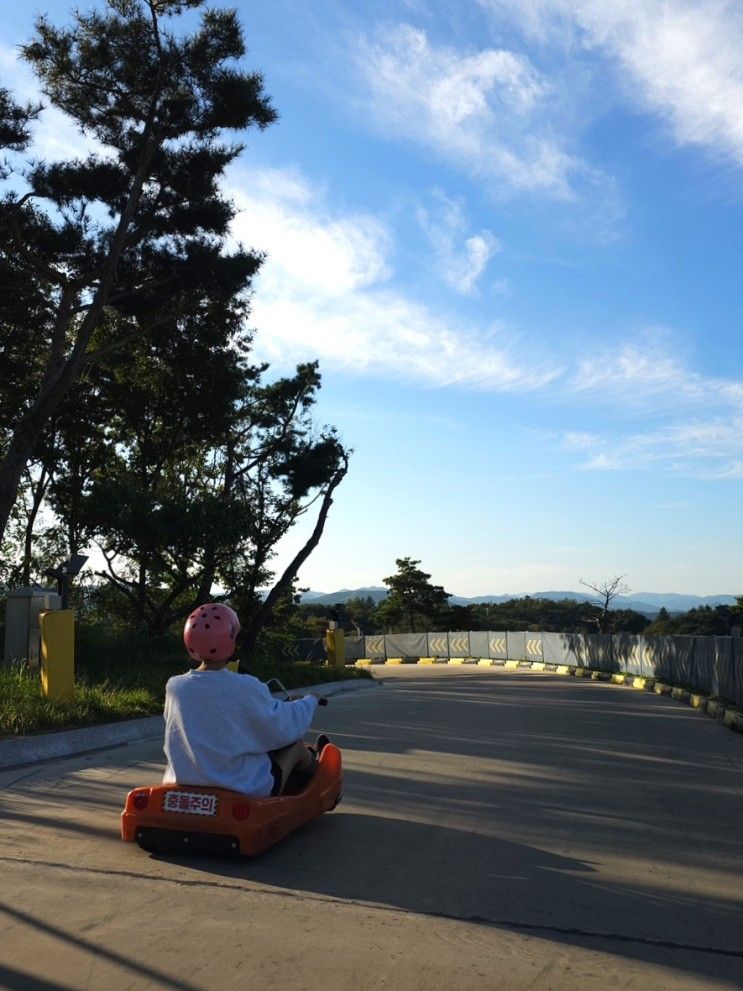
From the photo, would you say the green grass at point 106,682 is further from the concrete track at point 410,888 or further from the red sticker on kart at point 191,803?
the concrete track at point 410,888

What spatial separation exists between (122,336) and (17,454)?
489cm

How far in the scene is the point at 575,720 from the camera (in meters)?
13.3

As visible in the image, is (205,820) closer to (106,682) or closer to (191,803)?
(191,803)

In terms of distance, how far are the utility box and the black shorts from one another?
31.4 feet

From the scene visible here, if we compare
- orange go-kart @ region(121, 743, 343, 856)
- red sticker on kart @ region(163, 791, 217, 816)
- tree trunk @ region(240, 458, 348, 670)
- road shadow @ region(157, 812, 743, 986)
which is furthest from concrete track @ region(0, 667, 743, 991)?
tree trunk @ region(240, 458, 348, 670)

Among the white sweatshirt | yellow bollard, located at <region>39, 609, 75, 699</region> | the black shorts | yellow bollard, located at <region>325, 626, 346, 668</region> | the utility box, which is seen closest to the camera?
the white sweatshirt

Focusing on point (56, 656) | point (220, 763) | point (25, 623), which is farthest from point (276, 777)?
point (25, 623)

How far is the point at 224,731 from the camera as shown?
5.36 meters

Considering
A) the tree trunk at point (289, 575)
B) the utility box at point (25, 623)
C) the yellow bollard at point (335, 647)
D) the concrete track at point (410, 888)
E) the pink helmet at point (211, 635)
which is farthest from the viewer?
the yellow bollard at point (335, 647)

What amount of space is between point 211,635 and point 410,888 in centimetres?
178

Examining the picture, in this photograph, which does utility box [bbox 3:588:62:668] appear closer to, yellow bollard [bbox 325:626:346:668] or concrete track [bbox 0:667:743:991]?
concrete track [bbox 0:667:743:991]

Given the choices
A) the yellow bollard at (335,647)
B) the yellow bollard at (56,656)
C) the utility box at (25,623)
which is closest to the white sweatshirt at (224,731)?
the yellow bollard at (56,656)

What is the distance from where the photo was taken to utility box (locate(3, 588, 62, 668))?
567 inches

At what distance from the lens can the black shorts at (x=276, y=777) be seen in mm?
5605
